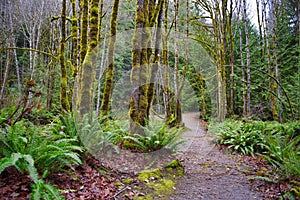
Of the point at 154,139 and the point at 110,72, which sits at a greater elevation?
the point at 110,72

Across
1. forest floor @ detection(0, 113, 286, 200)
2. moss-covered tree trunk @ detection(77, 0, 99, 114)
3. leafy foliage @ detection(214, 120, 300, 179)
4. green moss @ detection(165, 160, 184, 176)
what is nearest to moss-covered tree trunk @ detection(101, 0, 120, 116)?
moss-covered tree trunk @ detection(77, 0, 99, 114)

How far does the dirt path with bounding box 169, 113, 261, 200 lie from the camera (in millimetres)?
3768

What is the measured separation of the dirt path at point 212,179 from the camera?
3.77 metres

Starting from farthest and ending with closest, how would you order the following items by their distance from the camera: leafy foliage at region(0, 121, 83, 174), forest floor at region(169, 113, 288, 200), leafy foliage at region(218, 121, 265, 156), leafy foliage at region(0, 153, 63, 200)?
leafy foliage at region(218, 121, 265, 156) < forest floor at region(169, 113, 288, 200) < leafy foliage at region(0, 121, 83, 174) < leafy foliage at region(0, 153, 63, 200)

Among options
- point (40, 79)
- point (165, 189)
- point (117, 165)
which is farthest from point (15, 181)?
point (40, 79)

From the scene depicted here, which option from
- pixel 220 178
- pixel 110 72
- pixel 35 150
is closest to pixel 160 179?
pixel 220 178

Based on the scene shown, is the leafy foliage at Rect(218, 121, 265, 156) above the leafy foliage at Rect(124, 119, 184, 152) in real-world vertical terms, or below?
below

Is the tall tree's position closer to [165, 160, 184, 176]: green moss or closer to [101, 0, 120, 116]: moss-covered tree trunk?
[101, 0, 120, 116]: moss-covered tree trunk

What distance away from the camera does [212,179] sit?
460 cm

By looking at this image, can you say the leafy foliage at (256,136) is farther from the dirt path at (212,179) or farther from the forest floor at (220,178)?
the dirt path at (212,179)

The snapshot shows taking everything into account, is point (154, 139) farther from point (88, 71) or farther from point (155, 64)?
point (155, 64)

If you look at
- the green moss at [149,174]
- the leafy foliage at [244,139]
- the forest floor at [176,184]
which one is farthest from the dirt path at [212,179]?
the leafy foliage at [244,139]

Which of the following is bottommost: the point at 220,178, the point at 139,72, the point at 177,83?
the point at 220,178

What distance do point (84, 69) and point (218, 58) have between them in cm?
971
